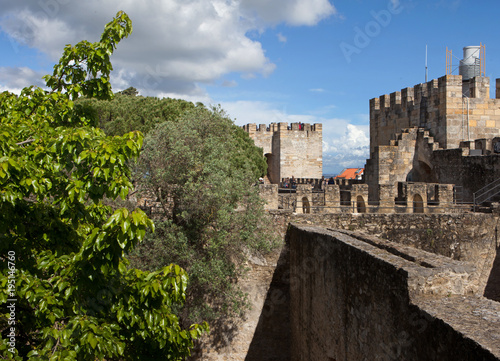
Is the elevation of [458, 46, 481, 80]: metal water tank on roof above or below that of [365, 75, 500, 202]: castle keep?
above

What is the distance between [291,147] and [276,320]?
31.6m

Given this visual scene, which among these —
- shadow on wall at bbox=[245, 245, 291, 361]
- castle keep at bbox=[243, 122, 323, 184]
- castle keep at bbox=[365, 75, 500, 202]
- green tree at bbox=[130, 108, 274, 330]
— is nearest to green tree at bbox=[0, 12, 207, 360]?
green tree at bbox=[130, 108, 274, 330]

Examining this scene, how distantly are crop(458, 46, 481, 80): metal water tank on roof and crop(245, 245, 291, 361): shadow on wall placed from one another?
14.0 m

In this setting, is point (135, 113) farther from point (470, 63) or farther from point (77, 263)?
point (77, 263)

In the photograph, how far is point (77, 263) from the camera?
13.7 feet

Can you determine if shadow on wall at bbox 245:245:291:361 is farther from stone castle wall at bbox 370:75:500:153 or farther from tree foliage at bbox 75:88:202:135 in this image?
stone castle wall at bbox 370:75:500:153

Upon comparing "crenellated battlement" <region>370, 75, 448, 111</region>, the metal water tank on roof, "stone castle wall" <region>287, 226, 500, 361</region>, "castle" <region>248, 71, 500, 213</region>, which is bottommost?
"stone castle wall" <region>287, 226, 500, 361</region>

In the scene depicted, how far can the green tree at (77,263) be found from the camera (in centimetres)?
396

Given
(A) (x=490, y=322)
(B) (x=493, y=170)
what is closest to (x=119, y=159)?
(A) (x=490, y=322)

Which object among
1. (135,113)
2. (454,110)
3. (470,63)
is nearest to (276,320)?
(135,113)

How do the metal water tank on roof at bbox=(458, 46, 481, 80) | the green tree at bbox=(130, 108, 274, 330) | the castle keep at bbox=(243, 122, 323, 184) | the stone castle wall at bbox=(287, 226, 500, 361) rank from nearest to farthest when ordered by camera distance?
the stone castle wall at bbox=(287, 226, 500, 361)
the green tree at bbox=(130, 108, 274, 330)
the metal water tank on roof at bbox=(458, 46, 481, 80)
the castle keep at bbox=(243, 122, 323, 184)

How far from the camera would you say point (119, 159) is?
425 centimetres

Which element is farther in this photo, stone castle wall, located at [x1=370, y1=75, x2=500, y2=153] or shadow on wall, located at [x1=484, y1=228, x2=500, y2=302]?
stone castle wall, located at [x1=370, y1=75, x2=500, y2=153]

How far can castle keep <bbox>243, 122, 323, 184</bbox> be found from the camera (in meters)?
41.8
